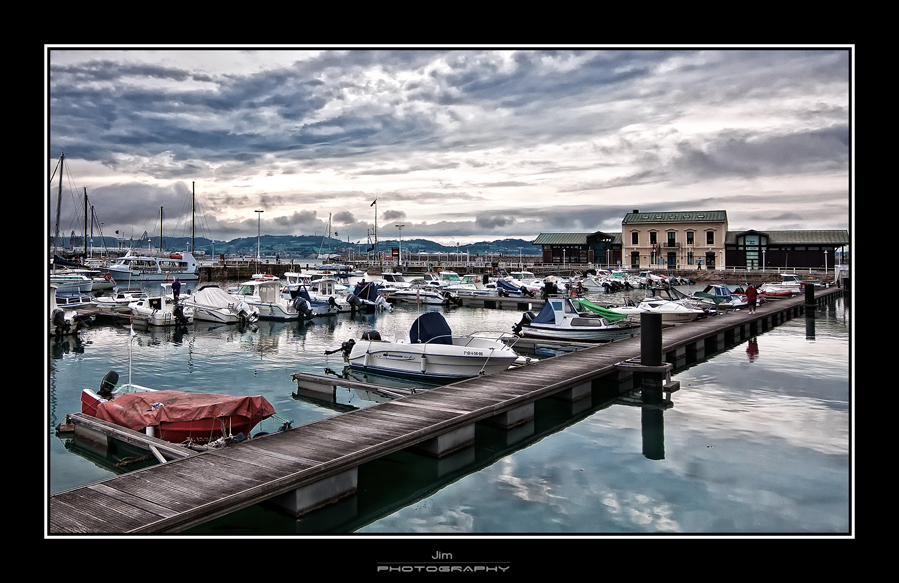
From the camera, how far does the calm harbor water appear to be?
928 cm

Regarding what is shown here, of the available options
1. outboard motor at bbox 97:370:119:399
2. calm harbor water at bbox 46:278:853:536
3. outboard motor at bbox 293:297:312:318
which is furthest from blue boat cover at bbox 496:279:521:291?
outboard motor at bbox 97:370:119:399

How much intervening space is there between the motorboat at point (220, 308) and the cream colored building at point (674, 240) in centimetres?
7879

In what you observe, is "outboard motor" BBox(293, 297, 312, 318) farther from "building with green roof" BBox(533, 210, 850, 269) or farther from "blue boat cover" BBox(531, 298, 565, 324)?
"building with green roof" BBox(533, 210, 850, 269)

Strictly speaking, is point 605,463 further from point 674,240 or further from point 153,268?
point 674,240

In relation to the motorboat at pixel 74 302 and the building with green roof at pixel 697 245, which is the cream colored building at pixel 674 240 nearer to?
the building with green roof at pixel 697 245

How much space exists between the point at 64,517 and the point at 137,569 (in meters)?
3.09

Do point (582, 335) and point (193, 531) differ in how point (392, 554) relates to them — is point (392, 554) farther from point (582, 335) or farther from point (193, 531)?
point (582, 335)

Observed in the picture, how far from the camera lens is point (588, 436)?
14.4 meters

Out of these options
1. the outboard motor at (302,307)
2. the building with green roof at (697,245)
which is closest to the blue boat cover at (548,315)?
the outboard motor at (302,307)

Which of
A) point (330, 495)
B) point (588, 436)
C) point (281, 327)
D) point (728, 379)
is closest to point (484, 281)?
point (281, 327)

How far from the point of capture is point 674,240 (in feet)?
333

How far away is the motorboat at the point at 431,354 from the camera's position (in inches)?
757

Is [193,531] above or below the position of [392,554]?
below

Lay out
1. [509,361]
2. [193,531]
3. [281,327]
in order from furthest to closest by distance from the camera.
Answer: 1. [281,327]
2. [509,361]
3. [193,531]
